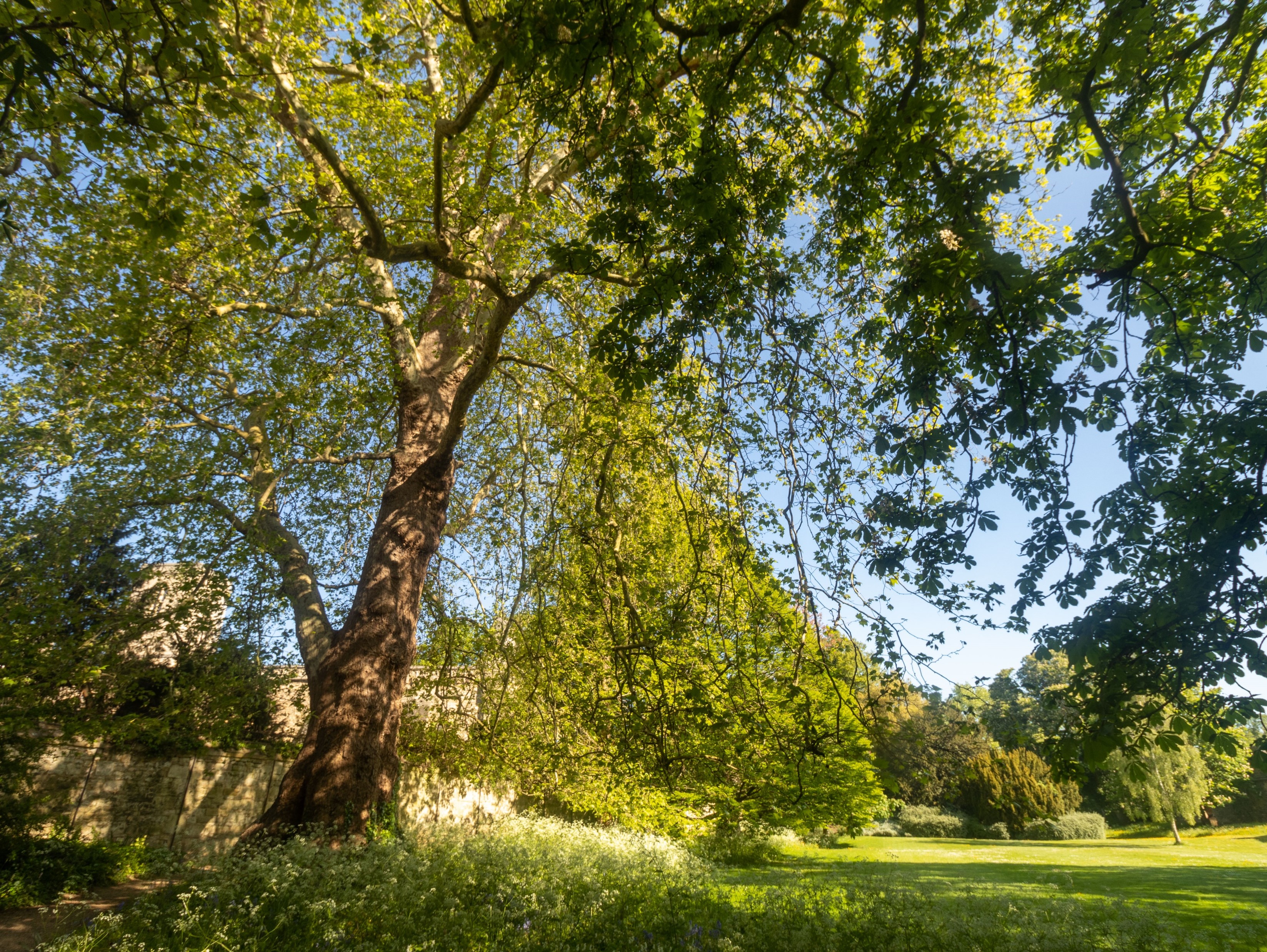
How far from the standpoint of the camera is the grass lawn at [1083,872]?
8.85 m

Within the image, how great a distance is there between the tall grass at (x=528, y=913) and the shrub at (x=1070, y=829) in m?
23.0

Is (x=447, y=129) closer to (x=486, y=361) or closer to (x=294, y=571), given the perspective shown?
(x=486, y=361)

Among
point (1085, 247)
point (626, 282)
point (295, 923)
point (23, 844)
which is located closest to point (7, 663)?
point (23, 844)

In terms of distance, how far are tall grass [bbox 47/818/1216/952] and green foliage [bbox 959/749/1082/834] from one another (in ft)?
72.7

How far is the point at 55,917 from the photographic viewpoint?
565 cm

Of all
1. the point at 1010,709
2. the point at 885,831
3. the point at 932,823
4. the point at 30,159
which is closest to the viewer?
the point at 1010,709

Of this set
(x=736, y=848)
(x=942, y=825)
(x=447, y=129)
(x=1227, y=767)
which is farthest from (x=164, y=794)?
(x=942, y=825)

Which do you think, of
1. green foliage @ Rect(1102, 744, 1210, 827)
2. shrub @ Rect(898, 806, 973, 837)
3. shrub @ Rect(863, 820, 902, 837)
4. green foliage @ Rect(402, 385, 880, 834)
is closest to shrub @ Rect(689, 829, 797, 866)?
green foliage @ Rect(402, 385, 880, 834)

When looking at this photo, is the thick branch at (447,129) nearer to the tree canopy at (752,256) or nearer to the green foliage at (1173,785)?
the tree canopy at (752,256)

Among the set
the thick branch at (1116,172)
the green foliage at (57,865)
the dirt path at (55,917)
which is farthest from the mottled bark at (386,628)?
the thick branch at (1116,172)

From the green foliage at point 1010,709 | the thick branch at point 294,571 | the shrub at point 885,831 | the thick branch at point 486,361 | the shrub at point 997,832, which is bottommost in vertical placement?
the shrub at point 885,831

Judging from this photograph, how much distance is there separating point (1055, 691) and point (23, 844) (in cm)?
1168

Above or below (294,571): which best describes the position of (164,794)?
below

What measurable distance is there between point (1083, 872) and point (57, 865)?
770 inches
